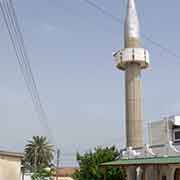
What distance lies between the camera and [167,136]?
28453 mm

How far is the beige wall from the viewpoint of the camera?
19016mm

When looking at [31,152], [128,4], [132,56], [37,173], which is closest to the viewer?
[132,56]

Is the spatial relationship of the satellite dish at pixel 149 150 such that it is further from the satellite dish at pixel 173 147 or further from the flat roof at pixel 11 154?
the flat roof at pixel 11 154

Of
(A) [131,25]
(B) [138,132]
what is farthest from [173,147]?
(A) [131,25]

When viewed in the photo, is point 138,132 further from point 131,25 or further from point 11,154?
point 11,154

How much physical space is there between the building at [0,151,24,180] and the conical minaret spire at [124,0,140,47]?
78.1 feet

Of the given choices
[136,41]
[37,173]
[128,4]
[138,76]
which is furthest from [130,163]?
[37,173]

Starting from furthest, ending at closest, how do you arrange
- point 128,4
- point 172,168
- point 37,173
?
point 37,173, point 128,4, point 172,168

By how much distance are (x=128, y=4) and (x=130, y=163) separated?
1918cm

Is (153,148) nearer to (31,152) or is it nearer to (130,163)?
(130,163)

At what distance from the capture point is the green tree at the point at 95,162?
36.5 meters

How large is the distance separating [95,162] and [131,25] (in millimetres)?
13519

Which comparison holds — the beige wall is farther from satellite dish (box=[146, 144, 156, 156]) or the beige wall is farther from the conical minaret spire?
the conical minaret spire

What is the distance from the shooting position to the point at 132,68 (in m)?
39.8
